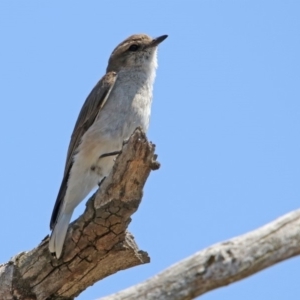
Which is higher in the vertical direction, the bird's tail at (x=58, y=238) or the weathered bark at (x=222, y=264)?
the bird's tail at (x=58, y=238)

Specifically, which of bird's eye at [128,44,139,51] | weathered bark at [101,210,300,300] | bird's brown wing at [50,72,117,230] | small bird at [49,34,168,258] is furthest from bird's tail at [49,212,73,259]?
bird's eye at [128,44,139,51]

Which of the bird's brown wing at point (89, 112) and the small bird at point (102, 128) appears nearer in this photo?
the small bird at point (102, 128)

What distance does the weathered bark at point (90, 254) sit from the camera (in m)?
7.74

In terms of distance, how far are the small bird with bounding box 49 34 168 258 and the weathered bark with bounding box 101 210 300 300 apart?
3348 mm

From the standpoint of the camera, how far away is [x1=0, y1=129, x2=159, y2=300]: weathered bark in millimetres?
7738

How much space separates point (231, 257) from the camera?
5.52 meters

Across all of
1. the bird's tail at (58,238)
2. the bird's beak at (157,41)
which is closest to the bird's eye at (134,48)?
the bird's beak at (157,41)

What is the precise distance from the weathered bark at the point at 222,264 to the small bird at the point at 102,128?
3348 mm

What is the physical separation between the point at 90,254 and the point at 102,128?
188 centimetres

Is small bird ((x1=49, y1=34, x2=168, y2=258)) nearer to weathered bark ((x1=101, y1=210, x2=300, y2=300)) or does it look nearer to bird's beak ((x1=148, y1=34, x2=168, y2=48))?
bird's beak ((x1=148, y1=34, x2=168, y2=48))

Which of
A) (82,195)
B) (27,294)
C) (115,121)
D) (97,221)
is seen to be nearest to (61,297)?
(27,294)

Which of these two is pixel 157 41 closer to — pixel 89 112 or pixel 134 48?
pixel 134 48

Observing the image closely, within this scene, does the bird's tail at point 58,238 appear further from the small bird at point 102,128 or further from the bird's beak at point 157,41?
the bird's beak at point 157,41

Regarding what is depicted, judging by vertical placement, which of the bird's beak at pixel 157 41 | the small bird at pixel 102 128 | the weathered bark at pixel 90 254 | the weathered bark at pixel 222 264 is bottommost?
the weathered bark at pixel 222 264
